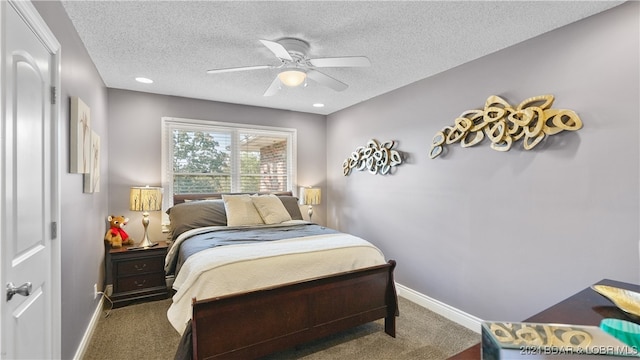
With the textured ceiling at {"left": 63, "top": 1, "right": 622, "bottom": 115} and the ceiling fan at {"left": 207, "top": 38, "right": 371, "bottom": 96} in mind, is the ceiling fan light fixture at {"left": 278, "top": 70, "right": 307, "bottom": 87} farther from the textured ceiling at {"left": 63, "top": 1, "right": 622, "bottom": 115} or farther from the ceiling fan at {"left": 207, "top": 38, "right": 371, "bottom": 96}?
the textured ceiling at {"left": 63, "top": 1, "right": 622, "bottom": 115}

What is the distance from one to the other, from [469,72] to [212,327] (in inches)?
122

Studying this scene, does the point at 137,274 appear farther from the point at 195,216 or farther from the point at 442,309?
the point at 442,309

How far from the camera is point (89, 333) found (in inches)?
97.1

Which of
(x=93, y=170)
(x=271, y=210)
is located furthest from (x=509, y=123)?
(x=93, y=170)

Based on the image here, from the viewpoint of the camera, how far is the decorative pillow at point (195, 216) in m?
3.35

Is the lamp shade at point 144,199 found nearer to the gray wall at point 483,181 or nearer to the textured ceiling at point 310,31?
the gray wall at point 483,181

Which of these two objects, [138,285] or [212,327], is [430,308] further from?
[138,285]

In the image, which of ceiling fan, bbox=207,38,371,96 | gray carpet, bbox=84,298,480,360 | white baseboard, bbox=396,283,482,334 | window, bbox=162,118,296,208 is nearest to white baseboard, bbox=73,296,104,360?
gray carpet, bbox=84,298,480,360

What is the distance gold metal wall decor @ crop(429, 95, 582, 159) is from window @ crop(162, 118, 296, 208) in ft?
8.74

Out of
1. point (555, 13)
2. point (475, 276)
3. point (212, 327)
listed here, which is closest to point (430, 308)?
point (475, 276)

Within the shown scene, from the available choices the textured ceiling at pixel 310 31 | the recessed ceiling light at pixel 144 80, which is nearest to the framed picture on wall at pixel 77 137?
the textured ceiling at pixel 310 31

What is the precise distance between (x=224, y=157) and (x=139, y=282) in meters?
1.96

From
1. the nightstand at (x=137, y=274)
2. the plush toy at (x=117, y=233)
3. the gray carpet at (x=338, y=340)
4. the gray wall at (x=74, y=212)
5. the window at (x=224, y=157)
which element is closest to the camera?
the gray wall at (x=74, y=212)

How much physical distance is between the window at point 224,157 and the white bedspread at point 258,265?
6.70ft
